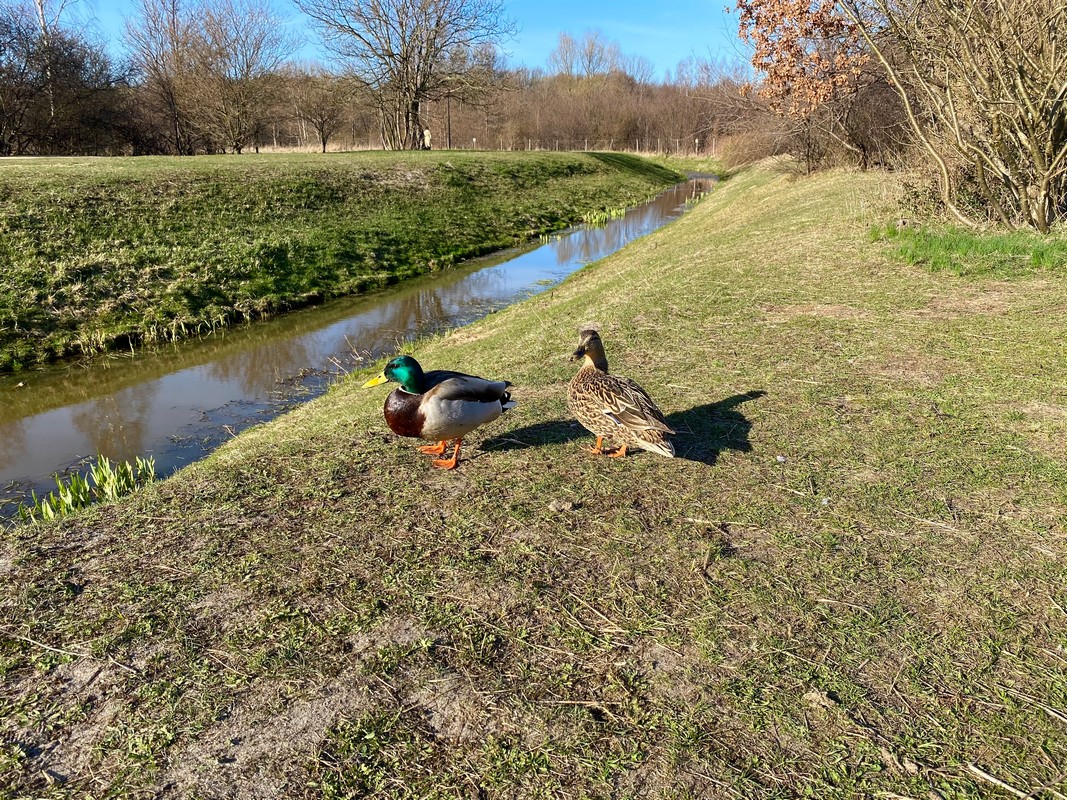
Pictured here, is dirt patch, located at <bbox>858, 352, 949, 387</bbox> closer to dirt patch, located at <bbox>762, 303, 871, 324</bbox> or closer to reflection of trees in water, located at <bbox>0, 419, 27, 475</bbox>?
dirt patch, located at <bbox>762, 303, 871, 324</bbox>

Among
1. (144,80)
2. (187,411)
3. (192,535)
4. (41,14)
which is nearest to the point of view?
(192,535)

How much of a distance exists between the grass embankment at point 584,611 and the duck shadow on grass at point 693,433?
3cm

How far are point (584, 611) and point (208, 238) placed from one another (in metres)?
14.9

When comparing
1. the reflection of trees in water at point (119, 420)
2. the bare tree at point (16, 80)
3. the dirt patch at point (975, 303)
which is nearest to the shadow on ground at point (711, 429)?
the dirt patch at point (975, 303)

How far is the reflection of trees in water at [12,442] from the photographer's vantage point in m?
7.15

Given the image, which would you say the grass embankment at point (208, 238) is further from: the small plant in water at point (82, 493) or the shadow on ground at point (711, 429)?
the shadow on ground at point (711, 429)

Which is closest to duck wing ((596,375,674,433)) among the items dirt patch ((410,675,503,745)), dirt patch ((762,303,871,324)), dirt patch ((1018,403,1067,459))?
dirt patch ((410,675,503,745))

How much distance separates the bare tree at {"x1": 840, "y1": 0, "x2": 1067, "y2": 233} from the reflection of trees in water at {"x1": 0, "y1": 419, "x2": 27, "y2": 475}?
504 inches

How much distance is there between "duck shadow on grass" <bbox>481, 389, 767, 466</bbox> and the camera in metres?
4.77

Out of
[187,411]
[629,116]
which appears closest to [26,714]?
[187,411]

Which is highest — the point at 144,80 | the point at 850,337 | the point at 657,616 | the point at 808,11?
the point at 144,80

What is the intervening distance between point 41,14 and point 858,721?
51.7m

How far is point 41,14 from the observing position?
125ft

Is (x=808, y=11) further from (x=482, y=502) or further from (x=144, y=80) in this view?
(x=144, y=80)
